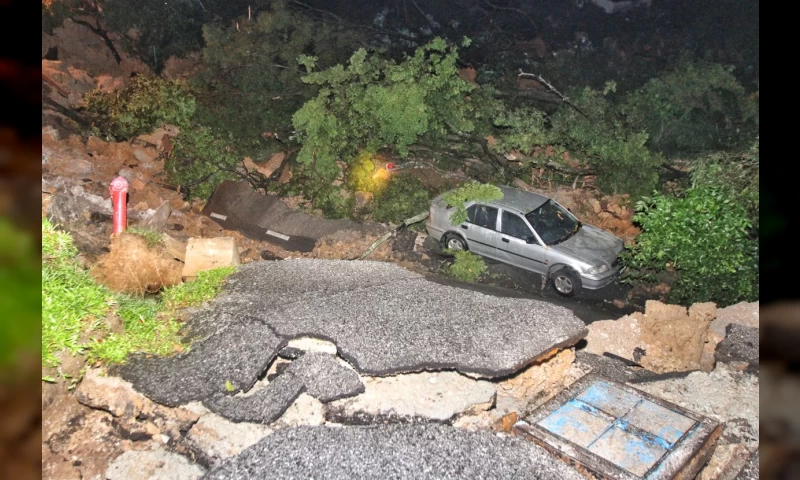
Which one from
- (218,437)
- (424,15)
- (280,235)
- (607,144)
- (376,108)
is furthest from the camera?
(424,15)

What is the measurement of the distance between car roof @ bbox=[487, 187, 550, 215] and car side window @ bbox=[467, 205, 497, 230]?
0.43 ft

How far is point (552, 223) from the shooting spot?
8.27 metres

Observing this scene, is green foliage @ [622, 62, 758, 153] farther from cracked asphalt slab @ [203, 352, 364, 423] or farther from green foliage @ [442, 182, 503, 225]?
cracked asphalt slab @ [203, 352, 364, 423]

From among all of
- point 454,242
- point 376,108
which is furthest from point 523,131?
point 376,108

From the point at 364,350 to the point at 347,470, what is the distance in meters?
1.27

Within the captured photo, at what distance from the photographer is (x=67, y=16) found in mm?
10070

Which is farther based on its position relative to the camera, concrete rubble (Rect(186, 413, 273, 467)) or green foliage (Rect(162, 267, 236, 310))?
green foliage (Rect(162, 267, 236, 310))

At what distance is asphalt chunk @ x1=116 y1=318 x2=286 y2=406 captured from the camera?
4418 millimetres

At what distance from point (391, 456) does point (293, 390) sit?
1.10 metres

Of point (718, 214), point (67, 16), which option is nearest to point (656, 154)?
point (718, 214)

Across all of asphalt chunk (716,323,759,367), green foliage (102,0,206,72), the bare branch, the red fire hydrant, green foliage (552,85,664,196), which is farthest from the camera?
the bare branch

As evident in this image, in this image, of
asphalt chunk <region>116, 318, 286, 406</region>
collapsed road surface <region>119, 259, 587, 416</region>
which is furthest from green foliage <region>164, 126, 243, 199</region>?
asphalt chunk <region>116, 318, 286, 406</region>

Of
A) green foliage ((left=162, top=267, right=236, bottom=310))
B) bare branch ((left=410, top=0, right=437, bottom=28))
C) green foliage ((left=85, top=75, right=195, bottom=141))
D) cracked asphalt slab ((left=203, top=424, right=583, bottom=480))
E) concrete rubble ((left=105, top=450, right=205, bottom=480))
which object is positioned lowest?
concrete rubble ((left=105, top=450, right=205, bottom=480))

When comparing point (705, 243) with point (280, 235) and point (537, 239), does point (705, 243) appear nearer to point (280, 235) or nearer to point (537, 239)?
point (537, 239)
